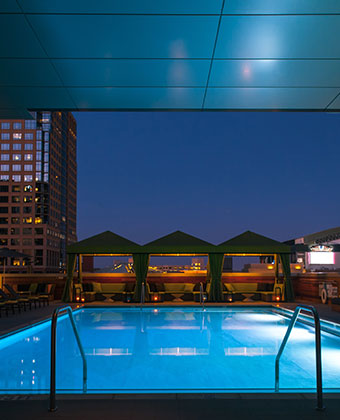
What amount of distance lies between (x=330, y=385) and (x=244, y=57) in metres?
4.25

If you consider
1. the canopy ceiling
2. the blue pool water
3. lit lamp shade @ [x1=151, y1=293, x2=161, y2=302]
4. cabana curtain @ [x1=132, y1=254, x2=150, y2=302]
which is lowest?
the blue pool water

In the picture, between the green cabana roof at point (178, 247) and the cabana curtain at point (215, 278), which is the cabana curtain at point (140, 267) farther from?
the cabana curtain at point (215, 278)

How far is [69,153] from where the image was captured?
11819 cm

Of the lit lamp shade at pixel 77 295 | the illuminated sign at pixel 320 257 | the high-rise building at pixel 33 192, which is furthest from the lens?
the high-rise building at pixel 33 192

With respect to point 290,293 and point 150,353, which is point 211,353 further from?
point 290,293

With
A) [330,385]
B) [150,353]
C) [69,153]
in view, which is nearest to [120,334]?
[150,353]

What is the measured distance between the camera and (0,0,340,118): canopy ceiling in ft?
11.5

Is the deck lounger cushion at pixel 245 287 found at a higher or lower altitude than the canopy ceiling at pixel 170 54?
lower

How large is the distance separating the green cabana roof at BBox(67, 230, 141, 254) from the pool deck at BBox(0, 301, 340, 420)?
11.8 m
